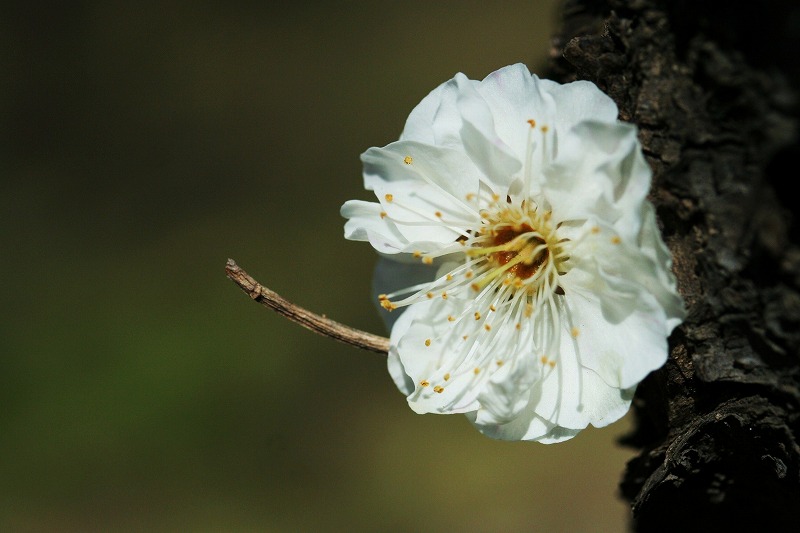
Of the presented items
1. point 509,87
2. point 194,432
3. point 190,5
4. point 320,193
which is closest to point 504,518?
point 194,432

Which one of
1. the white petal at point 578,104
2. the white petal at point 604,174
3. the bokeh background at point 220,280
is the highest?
the white petal at point 578,104

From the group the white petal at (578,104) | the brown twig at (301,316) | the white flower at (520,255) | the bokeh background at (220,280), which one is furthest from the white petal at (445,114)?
the bokeh background at (220,280)

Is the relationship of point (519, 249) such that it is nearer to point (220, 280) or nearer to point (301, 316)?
point (301, 316)

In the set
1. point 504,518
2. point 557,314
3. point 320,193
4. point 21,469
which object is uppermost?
point 557,314

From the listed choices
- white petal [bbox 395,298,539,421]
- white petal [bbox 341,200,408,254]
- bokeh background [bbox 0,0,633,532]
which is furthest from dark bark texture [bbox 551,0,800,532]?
bokeh background [bbox 0,0,633,532]

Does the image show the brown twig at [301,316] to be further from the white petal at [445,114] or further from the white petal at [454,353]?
the white petal at [445,114]

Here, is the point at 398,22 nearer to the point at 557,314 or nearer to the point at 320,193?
the point at 320,193
